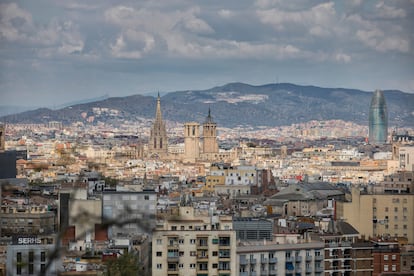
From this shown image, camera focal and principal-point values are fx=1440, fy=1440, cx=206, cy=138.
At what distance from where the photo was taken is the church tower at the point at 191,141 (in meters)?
146

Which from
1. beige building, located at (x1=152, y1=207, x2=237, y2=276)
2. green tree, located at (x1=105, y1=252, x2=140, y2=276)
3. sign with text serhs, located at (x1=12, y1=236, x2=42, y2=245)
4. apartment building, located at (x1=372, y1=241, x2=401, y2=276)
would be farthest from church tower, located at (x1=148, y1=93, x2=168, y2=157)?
green tree, located at (x1=105, y1=252, x2=140, y2=276)

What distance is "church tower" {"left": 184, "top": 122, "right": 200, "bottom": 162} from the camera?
14611cm

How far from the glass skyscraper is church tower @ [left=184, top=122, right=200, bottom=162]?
144ft

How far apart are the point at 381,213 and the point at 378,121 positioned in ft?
523

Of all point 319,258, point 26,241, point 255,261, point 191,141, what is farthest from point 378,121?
point 26,241

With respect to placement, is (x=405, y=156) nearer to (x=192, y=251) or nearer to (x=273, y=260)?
(x=273, y=260)

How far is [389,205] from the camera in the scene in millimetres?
38344

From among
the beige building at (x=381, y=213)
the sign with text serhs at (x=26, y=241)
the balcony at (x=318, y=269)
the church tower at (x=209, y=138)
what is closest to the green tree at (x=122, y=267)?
the sign with text serhs at (x=26, y=241)

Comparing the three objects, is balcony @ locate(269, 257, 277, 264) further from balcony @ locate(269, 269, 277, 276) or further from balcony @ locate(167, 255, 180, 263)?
balcony @ locate(167, 255, 180, 263)

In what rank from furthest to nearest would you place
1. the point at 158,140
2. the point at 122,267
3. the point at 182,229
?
the point at 158,140
the point at 182,229
the point at 122,267

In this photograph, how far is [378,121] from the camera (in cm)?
19638

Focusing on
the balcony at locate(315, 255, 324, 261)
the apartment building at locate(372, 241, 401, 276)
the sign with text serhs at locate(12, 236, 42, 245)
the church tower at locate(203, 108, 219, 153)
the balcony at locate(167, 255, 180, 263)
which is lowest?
the apartment building at locate(372, 241, 401, 276)

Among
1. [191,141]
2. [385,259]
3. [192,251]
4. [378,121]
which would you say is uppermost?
[378,121]

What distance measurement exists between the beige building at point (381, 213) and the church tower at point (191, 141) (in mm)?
105493
